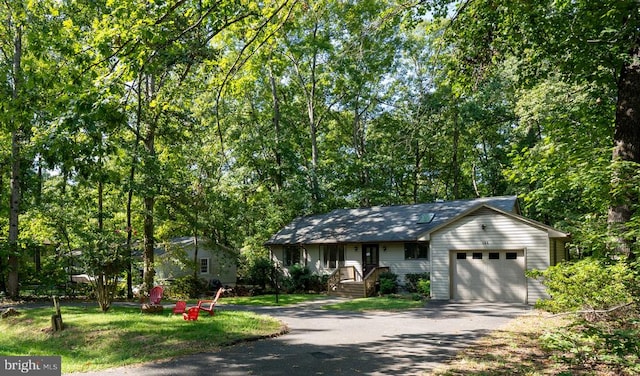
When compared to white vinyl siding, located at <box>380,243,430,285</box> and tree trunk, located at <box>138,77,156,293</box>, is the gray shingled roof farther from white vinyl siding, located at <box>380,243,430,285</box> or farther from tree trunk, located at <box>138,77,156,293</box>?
tree trunk, located at <box>138,77,156,293</box>

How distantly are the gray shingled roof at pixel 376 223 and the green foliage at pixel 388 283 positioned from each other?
69.4 inches

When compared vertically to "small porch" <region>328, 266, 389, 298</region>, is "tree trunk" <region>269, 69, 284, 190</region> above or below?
above

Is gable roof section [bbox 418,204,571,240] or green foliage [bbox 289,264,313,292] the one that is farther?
green foliage [bbox 289,264,313,292]

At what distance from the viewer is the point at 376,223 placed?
25562mm

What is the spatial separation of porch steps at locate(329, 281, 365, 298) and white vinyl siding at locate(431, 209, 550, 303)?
3610 millimetres

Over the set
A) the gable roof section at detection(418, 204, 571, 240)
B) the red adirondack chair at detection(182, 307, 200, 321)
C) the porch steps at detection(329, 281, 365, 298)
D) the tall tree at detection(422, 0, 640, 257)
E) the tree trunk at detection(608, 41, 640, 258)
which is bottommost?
the porch steps at detection(329, 281, 365, 298)

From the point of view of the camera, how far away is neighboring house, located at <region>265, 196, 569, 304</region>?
18094 millimetres

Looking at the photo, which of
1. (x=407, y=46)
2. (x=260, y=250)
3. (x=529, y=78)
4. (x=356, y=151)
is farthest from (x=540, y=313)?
(x=356, y=151)

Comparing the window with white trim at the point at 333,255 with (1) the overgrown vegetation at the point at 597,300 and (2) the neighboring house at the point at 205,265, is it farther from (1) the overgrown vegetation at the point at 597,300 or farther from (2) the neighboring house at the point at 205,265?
(1) the overgrown vegetation at the point at 597,300

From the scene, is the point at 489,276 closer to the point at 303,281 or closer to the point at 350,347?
the point at 303,281

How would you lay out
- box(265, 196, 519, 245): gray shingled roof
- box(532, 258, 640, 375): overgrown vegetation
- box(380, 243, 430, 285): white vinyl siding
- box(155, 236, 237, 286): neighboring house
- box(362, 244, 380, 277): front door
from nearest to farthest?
1. box(532, 258, 640, 375): overgrown vegetation
2. box(380, 243, 430, 285): white vinyl siding
3. box(265, 196, 519, 245): gray shingled roof
4. box(362, 244, 380, 277): front door
5. box(155, 236, 237, 286): neighboring house

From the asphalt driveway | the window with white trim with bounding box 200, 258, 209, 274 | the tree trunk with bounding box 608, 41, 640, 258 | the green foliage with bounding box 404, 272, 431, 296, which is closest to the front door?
the green foliage with bounding box 404, 272, 431, 296

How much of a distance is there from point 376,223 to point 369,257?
2.05 meters

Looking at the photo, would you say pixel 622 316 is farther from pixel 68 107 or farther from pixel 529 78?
pixel 68 107
